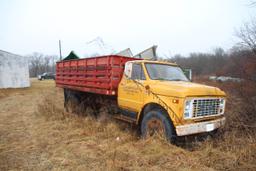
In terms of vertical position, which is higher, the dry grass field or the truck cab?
Result: the truck cab

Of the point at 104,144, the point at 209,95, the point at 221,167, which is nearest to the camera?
the point at 221,167

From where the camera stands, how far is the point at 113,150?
166 inches

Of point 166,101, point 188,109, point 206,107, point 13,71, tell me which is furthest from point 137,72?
point 13,71

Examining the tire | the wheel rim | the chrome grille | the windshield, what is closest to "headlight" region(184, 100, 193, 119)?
the chrome grille

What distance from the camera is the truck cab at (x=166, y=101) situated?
13.2 feet

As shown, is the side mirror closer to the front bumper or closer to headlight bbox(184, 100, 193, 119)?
headlight bbox(184, 100, 193, 119)

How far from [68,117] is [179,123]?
4518 mm

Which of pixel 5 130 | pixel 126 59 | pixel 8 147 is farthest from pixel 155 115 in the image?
pixel 5 130

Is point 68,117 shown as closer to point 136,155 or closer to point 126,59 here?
point 126,59

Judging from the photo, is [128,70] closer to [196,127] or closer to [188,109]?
[188,109]

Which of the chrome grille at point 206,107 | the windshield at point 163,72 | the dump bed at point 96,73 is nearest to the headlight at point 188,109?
the chrome grille at point 206,107

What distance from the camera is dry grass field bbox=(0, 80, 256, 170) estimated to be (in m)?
3.56

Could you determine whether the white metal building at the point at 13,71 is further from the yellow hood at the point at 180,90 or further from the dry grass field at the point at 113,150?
the yellow hood at the point at 180,90

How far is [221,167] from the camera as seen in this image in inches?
134
